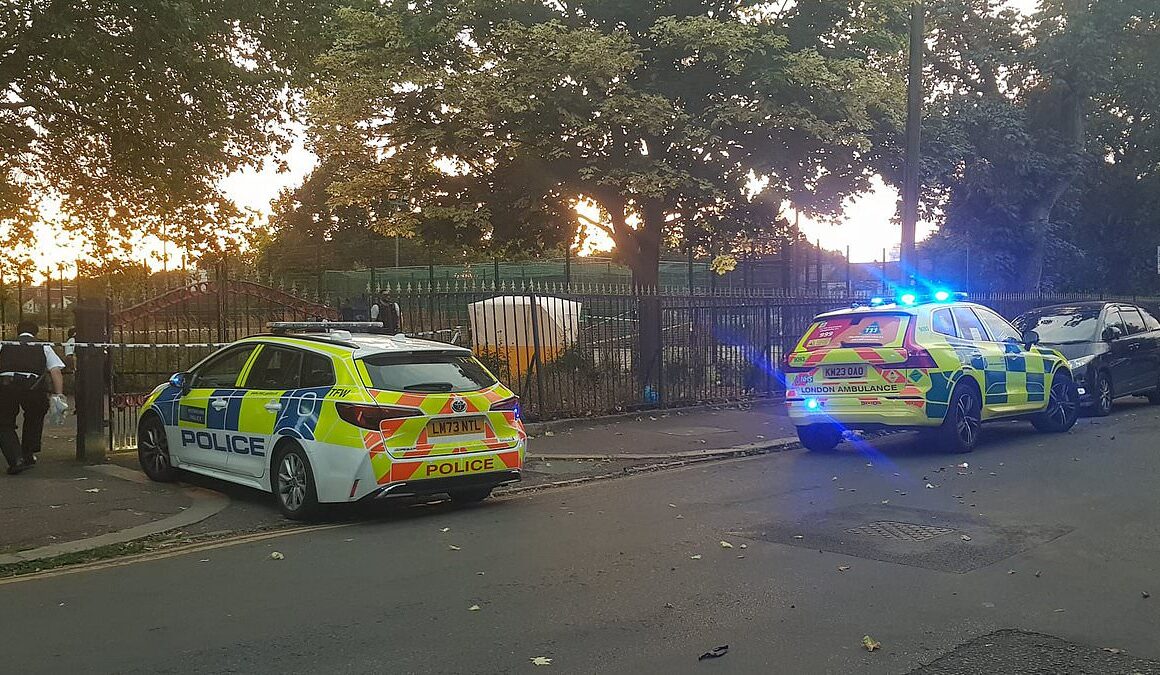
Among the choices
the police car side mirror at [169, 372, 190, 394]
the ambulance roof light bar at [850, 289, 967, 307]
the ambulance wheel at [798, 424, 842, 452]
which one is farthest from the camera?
the ambulance wheel at [798, 424, 842, 452]

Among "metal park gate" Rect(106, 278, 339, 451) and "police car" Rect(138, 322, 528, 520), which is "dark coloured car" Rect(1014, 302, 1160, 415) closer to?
"police car" Rect(138, 322, 528, 520)

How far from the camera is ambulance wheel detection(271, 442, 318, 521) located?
26.5 ft

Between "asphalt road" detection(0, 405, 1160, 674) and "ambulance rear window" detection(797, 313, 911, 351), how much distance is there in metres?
2.58

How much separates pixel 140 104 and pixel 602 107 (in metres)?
7.18

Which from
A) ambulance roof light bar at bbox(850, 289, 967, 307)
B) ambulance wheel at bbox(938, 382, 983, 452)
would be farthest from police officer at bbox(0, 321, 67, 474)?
ambulance wheel at bbox(938, 382, 983, 452)

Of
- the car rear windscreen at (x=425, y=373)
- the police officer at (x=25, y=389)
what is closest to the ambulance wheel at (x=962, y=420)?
the car rear windscreen at (x=425, y=373)

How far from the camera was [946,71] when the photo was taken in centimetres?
3266

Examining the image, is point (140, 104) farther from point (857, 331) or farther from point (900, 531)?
point (900, 531)

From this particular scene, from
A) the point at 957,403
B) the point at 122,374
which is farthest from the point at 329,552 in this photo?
the point at 957,403

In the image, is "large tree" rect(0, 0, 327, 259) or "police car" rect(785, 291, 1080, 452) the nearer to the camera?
"police car" rect(785, 291, 1080, 452)

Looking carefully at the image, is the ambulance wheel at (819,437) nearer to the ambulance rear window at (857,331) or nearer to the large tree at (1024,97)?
the ambulance rear window at (857,331)

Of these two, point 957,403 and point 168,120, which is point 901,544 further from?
point 168,120

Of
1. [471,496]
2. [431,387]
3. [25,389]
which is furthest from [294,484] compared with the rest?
[25,389]

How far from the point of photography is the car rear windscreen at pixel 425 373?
829cm
